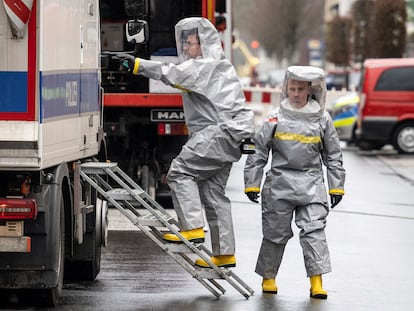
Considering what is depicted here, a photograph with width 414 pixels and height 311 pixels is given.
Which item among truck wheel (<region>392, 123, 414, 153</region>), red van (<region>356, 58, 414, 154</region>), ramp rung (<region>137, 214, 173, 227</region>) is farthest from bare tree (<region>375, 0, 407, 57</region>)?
ramp rung (<region>137, 214, 173, 227</region>)

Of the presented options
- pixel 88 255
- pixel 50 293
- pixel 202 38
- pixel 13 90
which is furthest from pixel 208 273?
pixel 13 90

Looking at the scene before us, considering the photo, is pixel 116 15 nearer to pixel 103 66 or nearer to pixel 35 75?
pixel 103 66

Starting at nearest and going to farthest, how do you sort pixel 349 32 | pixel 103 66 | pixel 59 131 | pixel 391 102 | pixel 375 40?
pixel 59 131
pixel 103 66
pixel 391 102
pixel 375 40
pixel 349 32

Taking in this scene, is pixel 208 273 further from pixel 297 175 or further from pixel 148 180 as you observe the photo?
pixel 148 180

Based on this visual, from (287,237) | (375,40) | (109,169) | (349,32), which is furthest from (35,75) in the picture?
(349,32)

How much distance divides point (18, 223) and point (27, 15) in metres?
1.23

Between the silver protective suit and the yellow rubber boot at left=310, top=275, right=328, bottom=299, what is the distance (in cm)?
63

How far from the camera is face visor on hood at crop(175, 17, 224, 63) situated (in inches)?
→ 407

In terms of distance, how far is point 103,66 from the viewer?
1123cm

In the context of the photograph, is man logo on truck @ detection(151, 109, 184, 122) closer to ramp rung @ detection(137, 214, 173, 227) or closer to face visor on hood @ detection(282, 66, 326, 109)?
face visor on hood @ detection(282, 66, 326, 109)

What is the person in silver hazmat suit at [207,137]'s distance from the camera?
33.2 ft

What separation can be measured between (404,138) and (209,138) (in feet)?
62.3

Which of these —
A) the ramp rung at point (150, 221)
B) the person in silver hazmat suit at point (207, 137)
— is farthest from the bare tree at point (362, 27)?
the ramp rung at point (150, 221)

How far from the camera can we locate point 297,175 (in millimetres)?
10172
